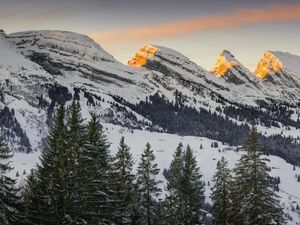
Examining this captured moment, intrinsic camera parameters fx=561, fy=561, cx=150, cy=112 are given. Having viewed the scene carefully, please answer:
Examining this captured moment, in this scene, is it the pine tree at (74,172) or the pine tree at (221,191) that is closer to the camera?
the pine tree at (74,172)

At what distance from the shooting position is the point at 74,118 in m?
40.0

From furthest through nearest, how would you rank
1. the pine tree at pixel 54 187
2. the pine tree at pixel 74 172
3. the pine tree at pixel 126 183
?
the pine tree at pixel 126 183, the pine tree at pixel 74 172, the pine tree at pixel 54 187

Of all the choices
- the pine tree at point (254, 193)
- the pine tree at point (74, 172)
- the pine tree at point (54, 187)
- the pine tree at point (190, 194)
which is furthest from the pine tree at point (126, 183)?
the pine tree at point (74, 172)

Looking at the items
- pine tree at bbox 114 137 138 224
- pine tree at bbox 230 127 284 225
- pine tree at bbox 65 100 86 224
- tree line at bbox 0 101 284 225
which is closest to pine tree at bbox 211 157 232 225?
tree line at bbox 0 101 284 225

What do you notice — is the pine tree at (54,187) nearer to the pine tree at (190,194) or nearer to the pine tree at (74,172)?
the pine tree at (74,172)

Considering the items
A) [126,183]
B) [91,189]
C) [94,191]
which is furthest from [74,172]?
[126,183]

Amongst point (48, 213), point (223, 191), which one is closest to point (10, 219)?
point (48, 213)

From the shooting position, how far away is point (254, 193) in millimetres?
49594

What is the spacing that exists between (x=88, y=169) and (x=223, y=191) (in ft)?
89.8

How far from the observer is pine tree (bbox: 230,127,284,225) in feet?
162

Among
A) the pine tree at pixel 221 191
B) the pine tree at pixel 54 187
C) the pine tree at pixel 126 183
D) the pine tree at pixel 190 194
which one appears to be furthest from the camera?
the pine tree at pixel 221 191

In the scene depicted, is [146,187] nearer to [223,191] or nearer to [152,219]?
[152,219]

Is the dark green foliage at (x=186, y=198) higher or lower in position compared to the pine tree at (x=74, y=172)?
lower

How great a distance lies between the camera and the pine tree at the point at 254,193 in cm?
4928
